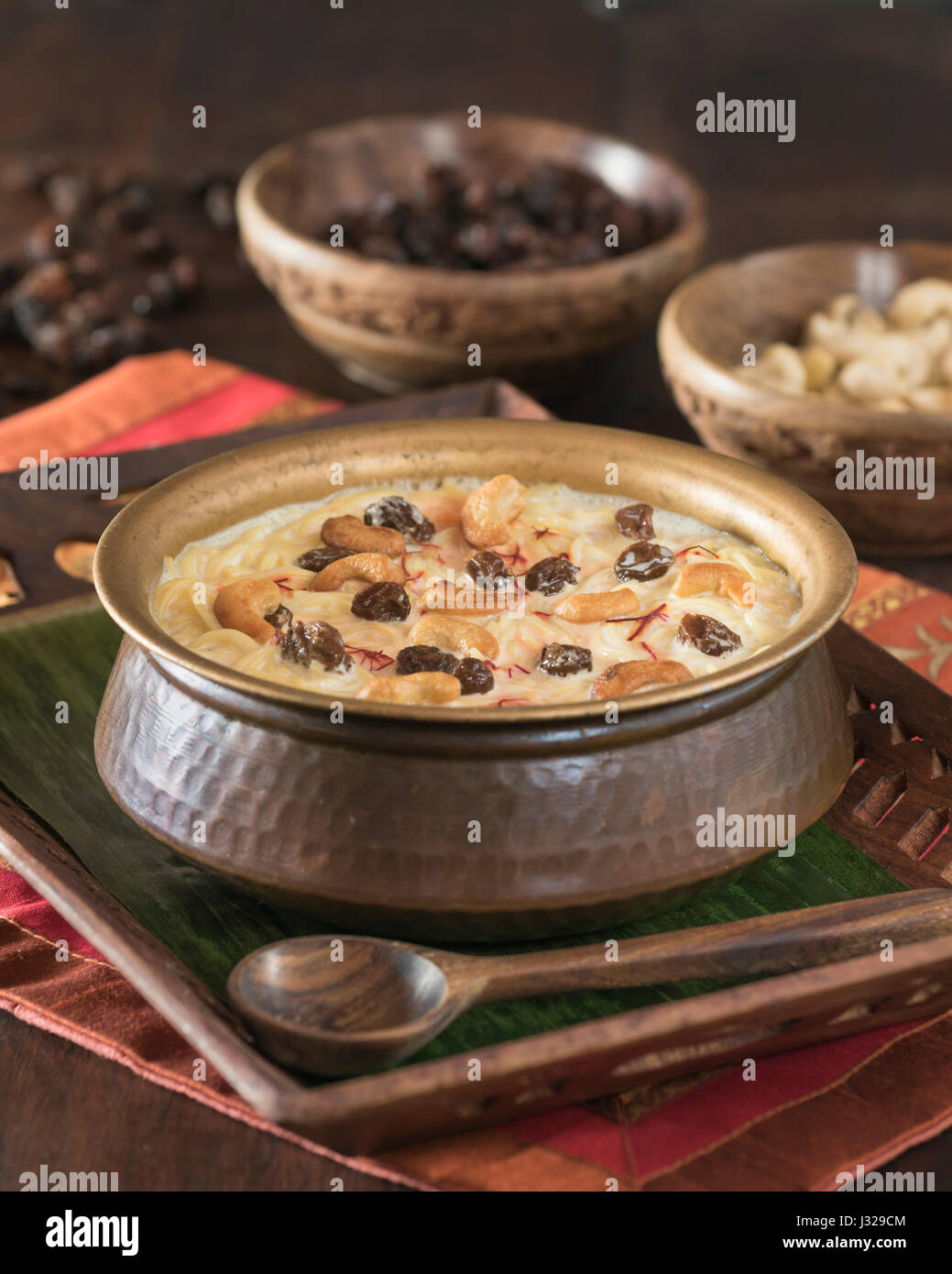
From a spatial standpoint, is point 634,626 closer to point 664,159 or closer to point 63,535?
point 63,535

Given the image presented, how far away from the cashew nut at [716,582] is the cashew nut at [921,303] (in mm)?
1863

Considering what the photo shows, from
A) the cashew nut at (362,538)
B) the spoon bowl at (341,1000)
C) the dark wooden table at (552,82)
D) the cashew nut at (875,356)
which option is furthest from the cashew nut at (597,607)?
the dark wooden table at (552,82)

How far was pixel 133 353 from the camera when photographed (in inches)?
187

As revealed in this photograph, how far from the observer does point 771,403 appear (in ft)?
11.6

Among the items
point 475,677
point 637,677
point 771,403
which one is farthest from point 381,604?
point 771,403

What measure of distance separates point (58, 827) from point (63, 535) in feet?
3.03

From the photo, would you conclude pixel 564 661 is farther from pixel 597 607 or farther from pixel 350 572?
pixel 350 572

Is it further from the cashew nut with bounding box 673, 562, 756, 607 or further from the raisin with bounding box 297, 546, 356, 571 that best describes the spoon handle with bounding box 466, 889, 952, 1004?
the raisin with bounding box 297, 546, 356, 571

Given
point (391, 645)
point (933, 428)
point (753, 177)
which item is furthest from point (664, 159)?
point (391, 645)

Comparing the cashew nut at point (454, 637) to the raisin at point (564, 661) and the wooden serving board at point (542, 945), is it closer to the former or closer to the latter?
the raisin at point (564, 661)

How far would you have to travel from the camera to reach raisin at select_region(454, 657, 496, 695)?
2.24 metres

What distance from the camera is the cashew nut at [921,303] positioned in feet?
13.3

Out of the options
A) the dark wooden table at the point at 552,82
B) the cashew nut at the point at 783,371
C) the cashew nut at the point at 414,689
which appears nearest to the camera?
Result: the cashew nut at the point at 414,689

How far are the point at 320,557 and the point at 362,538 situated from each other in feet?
0.27
